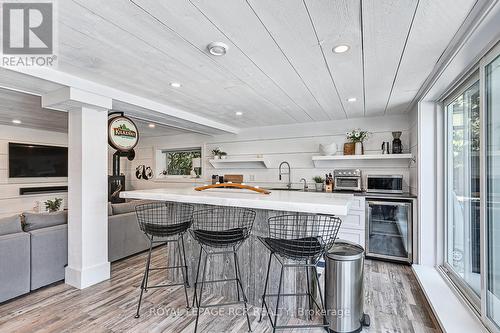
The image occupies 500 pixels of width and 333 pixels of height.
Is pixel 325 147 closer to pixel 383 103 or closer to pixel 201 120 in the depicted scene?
pixel 383 103

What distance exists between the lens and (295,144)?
507cm

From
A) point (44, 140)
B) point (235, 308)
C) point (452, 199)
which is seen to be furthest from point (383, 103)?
point (44, 140)

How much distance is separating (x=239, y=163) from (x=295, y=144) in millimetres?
1309

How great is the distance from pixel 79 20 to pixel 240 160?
385 cm

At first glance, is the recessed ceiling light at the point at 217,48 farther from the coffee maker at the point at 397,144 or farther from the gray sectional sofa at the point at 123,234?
the coffee maker at the point at 397,144

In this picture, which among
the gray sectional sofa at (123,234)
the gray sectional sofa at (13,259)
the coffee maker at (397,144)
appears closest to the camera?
the gray sectional sofa at (13,259)

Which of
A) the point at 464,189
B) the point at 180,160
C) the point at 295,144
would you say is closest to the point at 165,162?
the point at 180,160

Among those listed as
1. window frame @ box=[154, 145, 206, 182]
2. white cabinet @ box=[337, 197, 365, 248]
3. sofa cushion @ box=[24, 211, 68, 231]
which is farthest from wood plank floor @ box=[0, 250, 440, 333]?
window frame @ box=[154, 145, 206, 182]

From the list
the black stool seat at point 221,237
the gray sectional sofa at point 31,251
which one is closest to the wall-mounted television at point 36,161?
the gray sectional sofa at point 31,251

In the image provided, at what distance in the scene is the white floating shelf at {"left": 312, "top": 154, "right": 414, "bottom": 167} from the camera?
3973mm

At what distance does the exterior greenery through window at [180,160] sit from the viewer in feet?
21.2

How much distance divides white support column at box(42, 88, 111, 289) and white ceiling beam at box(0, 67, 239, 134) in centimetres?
11

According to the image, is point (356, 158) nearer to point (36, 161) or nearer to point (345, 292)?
point (345, 292)

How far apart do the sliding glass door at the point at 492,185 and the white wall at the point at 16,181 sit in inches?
297
